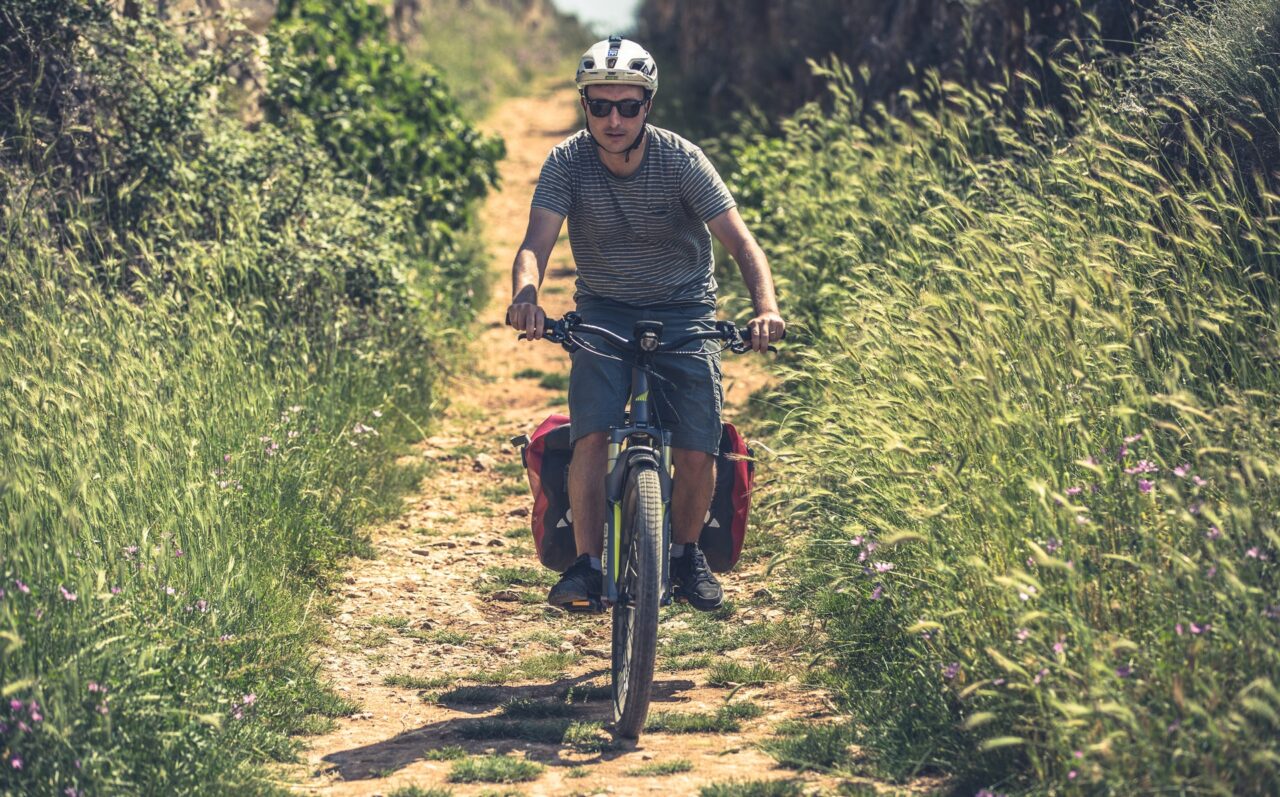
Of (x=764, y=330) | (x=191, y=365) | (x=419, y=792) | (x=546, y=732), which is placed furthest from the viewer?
(x=191, y=365)

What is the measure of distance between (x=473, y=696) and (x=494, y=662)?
49cm

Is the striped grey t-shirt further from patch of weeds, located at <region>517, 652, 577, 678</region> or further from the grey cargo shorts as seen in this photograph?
patch of weeds, located at <region>517, 652, 577, 678</region>

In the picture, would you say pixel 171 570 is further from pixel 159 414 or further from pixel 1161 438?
pixel 1161 438

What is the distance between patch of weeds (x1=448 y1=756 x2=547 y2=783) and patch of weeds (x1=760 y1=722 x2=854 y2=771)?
2.69 feet

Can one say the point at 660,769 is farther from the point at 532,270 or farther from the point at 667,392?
the point at 532,270

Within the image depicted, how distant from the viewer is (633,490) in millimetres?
5066

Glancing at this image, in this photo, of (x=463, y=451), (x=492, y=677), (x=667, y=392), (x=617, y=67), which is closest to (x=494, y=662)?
(x=492, y=677)

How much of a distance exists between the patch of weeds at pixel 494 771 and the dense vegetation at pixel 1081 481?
3.13 ft

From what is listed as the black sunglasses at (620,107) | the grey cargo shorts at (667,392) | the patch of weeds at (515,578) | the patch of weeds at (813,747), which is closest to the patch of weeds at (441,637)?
the patch of weeds at (515,578)

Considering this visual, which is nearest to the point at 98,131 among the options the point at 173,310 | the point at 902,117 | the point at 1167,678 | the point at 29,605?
the point at 173,310

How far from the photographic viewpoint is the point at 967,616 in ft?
14.6

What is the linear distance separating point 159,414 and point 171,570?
105cm

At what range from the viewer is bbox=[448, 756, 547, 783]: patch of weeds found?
466 cm

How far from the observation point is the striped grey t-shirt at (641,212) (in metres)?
5.42
